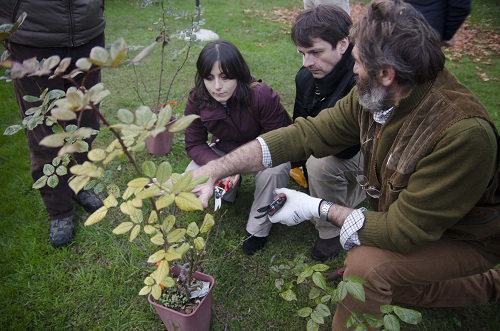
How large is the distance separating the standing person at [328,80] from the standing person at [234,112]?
253 millimetres

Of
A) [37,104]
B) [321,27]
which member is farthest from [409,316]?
[37,104]

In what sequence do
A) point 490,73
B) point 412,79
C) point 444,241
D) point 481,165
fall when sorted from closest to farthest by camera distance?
point 481,165 → point 412,79 → point 444,241 → point 490,73

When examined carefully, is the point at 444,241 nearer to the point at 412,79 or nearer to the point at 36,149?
the point at 412,79

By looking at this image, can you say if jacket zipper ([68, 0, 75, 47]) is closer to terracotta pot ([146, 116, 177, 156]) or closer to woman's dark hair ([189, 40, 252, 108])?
woman's dark hair ([189, 40, 252, 108])

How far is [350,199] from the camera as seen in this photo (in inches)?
97.1

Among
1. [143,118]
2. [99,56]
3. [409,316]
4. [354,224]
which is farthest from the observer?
[354,224]

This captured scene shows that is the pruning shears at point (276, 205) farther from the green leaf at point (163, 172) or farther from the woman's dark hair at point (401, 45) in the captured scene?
the green leaf at point (163, 172)

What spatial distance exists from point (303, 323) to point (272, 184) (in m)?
0.78

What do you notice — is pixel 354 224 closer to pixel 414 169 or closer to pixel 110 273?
pixel 414 169

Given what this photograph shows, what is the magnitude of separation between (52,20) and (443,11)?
→ 270 centimetres

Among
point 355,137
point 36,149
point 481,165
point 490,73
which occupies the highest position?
point 481,165

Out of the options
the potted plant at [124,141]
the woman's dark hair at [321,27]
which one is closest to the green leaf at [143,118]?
the potted plant at [124,141]

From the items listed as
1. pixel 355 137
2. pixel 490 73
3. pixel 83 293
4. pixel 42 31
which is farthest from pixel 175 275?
pixel 490 73

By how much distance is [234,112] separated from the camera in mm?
2350
